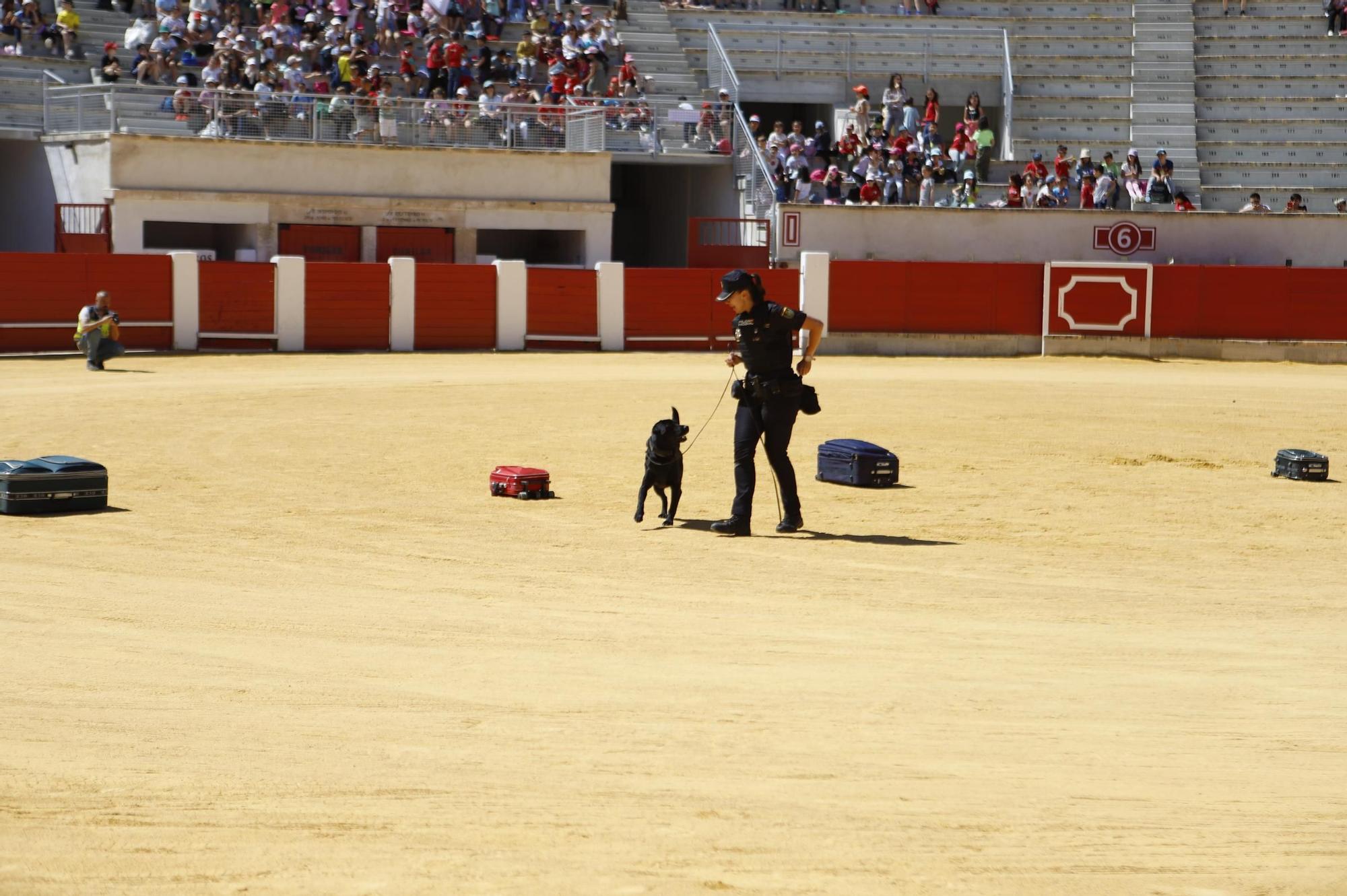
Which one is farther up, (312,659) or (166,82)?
(166,82)

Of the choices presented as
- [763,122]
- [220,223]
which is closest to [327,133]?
[220,223]

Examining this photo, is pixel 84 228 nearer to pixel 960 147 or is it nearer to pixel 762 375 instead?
pixel 960 147

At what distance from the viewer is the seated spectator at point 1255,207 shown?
33.7m

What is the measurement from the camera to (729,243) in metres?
33.8

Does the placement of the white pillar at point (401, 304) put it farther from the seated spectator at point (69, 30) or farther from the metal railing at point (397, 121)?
the seated spectator at point (69, 30)

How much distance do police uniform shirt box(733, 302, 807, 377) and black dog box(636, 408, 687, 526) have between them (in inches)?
26.8

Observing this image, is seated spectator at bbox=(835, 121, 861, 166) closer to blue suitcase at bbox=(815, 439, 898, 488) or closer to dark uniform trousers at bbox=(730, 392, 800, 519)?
blue suitcase at bbox=(815, 439, 898, 488)

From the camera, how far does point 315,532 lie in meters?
11.0

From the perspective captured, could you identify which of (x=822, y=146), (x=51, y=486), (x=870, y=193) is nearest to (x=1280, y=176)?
(x=870, y=193)

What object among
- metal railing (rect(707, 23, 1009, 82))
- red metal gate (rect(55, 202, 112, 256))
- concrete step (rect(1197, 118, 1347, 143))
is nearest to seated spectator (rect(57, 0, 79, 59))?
red metal gate (rect(55, 202, 112, 256))

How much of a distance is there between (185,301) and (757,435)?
19441mm

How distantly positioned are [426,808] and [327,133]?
92.1ft

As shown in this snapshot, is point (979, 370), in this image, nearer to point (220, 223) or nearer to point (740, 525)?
point (220, 223)

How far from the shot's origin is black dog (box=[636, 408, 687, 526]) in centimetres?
1107
